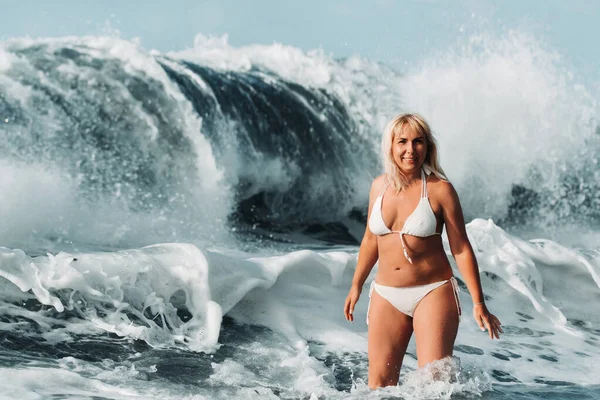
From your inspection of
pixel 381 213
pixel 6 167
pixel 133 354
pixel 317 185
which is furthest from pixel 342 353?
pixel 317 185

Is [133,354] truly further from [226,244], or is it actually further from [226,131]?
[226,131]

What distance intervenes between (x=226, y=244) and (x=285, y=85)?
21.0ft

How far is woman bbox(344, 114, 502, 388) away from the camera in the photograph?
3.41m

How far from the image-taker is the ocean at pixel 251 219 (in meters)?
4.42

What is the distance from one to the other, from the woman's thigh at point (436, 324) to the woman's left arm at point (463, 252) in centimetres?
10

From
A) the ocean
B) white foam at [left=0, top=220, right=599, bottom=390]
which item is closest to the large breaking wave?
the ocean

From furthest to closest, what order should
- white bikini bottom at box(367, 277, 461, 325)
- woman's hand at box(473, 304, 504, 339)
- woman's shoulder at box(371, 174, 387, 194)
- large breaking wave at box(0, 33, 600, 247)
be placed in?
large breaking wave at box(0, 33, 600, 247) < woman's shoulder at box(371, 174, 387, 194) < white bikini bottom at box(367, 277, 461, 325) < woman's hand at box(473, 304, 504, 339)

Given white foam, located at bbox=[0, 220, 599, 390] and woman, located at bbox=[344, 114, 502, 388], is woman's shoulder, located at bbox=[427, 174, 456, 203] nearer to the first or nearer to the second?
woman, located at bbox=[344, 114, 502, 388]

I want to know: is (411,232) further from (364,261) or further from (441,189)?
(364,261)

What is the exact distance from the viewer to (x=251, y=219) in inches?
435

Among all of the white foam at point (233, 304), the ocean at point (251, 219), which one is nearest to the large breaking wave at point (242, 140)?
the ocean at point (251, 219)

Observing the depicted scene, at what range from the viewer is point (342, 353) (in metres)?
4.84

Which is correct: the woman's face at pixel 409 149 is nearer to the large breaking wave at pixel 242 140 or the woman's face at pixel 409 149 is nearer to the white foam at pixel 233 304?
the white foam at pixel 233 304

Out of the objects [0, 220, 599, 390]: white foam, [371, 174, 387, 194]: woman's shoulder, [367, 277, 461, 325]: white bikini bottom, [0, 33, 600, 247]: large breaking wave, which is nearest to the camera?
[367, 277, 461, 325]: white bikini bottom
